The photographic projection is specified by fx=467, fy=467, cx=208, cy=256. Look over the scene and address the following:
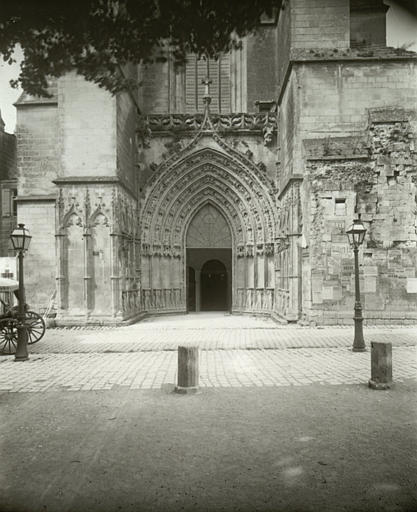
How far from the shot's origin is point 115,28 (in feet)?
12.2

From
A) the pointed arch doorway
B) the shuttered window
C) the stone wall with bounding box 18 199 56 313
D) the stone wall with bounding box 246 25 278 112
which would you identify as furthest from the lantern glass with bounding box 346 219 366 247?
the stone wall with bounding box 18 199 56 313

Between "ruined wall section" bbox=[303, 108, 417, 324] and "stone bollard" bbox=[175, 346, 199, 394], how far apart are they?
7.44 m

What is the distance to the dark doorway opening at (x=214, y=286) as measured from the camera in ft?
62.1

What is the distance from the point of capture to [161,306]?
17.2 meters

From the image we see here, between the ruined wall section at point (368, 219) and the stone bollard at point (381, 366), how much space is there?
6724mm

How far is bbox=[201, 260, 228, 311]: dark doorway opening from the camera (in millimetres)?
18938

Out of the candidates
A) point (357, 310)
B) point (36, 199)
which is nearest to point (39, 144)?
point (36, 199)

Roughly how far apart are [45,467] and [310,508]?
6.95 ft

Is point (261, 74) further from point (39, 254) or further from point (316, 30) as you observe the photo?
point (39, 254)

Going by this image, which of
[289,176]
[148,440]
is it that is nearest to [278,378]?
[148,440]

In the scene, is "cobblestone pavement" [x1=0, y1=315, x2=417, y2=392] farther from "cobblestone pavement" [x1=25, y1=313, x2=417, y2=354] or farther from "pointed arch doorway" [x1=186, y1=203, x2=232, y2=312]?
"pointed arch doorway" [x1=186, y1=203, x2=232, y2=312]

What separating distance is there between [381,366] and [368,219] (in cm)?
777

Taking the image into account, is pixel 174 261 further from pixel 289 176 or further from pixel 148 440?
pixel 148 440

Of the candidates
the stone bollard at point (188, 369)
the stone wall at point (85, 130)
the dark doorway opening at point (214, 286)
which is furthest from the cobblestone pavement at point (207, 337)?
the stone wall at point (85, 130)
